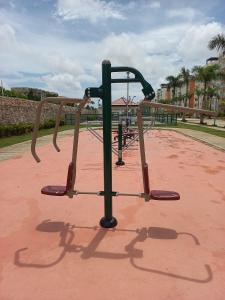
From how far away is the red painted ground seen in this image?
2834mm

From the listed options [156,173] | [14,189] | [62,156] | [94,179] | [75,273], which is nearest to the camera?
[75,273]

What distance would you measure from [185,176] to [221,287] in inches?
185

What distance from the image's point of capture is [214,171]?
8.13 metres

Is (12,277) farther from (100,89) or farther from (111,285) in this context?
(100,89)

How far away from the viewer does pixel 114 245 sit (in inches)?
145

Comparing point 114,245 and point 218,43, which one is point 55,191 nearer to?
point 114,245

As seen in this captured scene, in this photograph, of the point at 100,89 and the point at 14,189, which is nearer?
the point at 100,89

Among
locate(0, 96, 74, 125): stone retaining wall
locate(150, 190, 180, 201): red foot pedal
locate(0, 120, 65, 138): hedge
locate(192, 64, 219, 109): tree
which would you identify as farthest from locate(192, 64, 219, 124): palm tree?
locate(150, 190, 180, 201): red foot pedal

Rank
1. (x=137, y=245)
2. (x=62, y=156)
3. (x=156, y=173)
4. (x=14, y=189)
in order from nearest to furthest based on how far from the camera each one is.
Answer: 1. (x=137, y=245)
2. (x=14, y=189)
3. (x=156, y=173)
4. (x=62, y=156)

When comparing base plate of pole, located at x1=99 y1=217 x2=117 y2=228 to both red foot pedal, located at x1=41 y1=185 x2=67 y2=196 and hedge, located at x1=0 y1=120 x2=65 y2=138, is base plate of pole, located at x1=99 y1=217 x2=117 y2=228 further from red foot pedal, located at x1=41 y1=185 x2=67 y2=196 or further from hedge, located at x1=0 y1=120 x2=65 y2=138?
hedge, located at x1=0 y1=120 x2=65 y2=138

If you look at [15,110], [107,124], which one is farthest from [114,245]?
[15,110]

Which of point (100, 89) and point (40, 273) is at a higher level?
point (100, 89)

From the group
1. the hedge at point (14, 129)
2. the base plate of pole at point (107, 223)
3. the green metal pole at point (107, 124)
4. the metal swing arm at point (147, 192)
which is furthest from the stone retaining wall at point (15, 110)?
the metal swing arm at point (147, 192)

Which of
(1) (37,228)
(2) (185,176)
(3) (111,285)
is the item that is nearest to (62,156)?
(2) (185,176)
